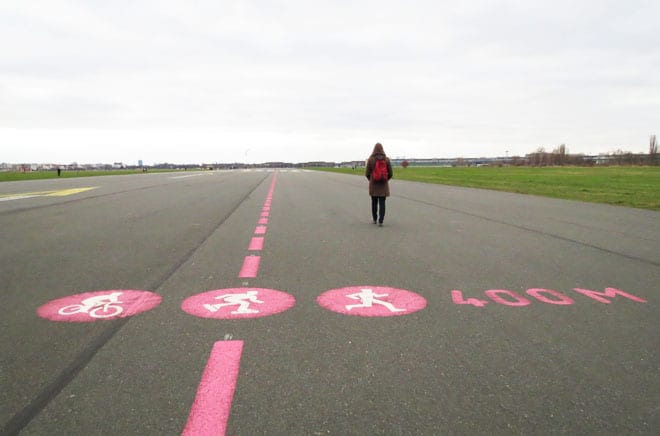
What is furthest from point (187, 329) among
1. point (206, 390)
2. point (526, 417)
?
point (526, 417)

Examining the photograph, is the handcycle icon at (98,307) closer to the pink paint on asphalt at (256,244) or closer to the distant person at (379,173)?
the pink paint on asphalt at (256,244)

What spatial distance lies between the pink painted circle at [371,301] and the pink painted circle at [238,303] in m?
0.41

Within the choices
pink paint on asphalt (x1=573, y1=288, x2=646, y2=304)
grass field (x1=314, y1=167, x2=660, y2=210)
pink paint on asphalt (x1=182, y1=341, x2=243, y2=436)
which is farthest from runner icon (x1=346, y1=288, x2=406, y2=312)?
grass field (x1=314, y1=167, x2=660, y2=210)

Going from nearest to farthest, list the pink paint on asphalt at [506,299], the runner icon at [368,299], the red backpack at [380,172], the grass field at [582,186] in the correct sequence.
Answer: the runner icon at [368,299] < the pink paint on asphalt at [506,299] < the red backpack at [380,172] < the grass field at [582,186]

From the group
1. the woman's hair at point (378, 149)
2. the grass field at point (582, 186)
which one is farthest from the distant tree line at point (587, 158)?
the woman's hair at point (378, 149)

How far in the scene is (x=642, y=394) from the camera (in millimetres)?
2617

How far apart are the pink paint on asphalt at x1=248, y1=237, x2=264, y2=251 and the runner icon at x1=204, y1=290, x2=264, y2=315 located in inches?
97.6

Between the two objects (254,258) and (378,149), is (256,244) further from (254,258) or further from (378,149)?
(378,149)

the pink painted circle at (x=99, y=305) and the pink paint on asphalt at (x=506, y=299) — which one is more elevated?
the pink painted circle at (x=99, y=305)

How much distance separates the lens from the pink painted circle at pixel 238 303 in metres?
4.03

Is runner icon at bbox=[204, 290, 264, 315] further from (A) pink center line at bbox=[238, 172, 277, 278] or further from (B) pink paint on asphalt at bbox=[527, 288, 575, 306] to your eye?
(B) pink paint on asphalt at bbox=[527, 288, 575, 306]

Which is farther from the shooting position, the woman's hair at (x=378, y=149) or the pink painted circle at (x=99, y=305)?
the woman's hair at (x=378, y=149)

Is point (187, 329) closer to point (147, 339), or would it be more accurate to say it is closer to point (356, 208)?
point (147, 339)

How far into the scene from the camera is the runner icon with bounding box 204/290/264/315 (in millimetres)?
4117
